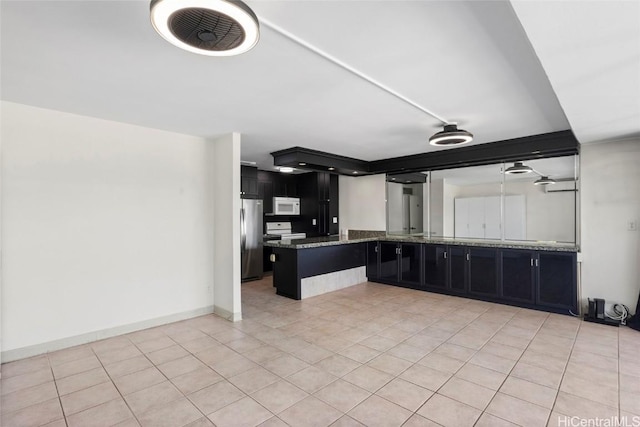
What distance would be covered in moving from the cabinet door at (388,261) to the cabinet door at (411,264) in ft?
0.43

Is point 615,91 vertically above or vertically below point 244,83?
below

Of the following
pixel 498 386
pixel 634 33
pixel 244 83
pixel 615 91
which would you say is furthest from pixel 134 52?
pixel 498 386

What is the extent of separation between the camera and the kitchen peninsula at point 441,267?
14.1 ft

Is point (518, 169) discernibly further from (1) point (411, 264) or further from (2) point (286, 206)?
(2) point (286, 206)

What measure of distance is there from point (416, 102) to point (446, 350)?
8.20 ft

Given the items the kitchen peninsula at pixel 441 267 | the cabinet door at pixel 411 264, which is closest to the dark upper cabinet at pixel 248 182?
the kitchen peninsula at pixel 441 267

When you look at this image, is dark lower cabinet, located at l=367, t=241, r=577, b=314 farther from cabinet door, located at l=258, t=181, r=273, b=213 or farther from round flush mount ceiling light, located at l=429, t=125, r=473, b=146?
cabinet door, located at l=258, t=181, r=273, b=213

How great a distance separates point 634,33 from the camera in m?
1.57

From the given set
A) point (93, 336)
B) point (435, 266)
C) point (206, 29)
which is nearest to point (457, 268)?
point (435, 266)

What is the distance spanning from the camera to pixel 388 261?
611 centimetres

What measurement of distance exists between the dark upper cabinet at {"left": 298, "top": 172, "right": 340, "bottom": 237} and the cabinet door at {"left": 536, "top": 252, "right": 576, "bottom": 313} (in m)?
4.25

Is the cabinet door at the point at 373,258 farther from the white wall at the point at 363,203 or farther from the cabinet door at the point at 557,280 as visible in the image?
the cabinet door at the point at 557,280

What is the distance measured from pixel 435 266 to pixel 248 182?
405 centimetres

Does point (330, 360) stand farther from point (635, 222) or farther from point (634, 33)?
point (635, 222)
